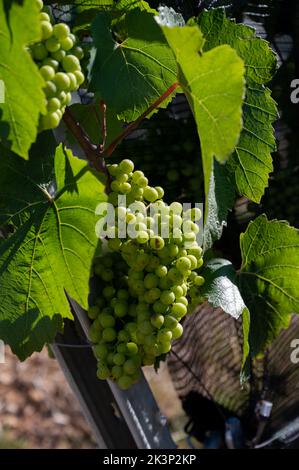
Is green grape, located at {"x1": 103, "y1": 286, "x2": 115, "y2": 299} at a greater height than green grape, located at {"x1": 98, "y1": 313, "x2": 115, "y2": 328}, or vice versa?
green grape, located at {"x1": 103, "y1": 286, "x2": 115, "y2": 299}

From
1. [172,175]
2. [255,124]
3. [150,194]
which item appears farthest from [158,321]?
[172,175]

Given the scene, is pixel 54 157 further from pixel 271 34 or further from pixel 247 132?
pixel 271 34

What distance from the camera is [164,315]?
0.78m

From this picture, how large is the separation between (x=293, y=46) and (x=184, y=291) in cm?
60

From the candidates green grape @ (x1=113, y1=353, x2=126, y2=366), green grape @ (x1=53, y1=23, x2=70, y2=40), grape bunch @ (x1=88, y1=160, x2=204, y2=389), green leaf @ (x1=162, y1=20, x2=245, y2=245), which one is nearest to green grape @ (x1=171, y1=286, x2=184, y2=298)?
grape bunch @ (x1=88, y1=160, x2=204, y2=389)

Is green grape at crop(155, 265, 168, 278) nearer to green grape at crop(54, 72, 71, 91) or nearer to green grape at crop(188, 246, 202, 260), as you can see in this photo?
green grape at crop(188, 246, 202, 260)

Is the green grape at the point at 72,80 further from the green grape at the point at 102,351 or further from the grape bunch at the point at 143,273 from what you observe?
the green grape at the point at 102,351

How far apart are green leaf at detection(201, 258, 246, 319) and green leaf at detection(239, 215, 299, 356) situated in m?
0.03

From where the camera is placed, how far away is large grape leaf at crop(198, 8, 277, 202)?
79cm

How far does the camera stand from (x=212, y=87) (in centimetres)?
61

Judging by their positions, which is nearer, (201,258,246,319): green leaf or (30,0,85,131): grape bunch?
(30,0,85,131): grape bunch

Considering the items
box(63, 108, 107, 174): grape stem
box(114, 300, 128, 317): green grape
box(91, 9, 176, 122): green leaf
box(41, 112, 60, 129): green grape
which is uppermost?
box(41, 112, 60, 129): green grape

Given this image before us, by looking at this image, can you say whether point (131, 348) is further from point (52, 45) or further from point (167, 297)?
point (52, 45)

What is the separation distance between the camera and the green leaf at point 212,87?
1.88 feet
